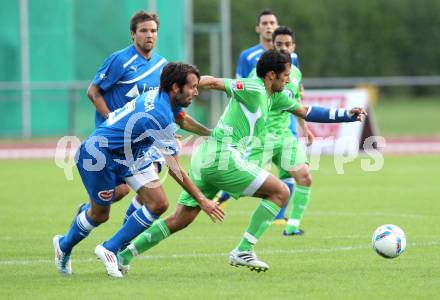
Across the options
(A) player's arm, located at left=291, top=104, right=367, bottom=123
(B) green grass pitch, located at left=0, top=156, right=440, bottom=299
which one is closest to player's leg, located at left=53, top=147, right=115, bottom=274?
(B) green grass pitch, located at left=0, top=156, right=440, bottom=299

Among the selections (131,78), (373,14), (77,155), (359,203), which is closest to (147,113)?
(77,155)

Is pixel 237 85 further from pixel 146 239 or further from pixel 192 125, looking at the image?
pixel 146 239

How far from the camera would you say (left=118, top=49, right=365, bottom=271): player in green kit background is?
8.73 meters

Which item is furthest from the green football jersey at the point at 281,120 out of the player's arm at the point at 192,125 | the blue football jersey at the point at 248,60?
the player's arm at the point at 192,125

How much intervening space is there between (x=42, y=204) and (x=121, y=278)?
6.73 metres

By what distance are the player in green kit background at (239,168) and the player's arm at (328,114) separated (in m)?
0.07

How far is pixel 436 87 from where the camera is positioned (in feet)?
113

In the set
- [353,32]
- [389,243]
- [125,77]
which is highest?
[353,32]

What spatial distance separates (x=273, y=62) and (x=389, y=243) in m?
1.87

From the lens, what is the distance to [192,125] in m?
9.11

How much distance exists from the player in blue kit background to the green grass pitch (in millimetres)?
1104

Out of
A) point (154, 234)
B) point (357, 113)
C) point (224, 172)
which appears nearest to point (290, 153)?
point (357, 113)

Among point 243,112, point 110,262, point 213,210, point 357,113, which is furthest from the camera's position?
point 357,113

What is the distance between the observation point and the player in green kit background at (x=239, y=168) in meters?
8.73
